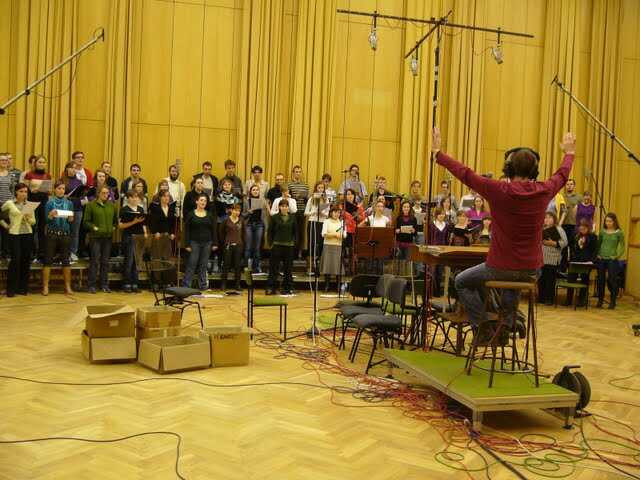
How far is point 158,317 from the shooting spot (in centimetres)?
558

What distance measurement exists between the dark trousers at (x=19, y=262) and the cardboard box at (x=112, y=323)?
3698 millimetres

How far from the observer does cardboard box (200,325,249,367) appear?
5324mm

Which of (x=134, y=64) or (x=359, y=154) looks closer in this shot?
(x=134, y=64)

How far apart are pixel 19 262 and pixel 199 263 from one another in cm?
246

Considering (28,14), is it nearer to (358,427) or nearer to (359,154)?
(359,154)

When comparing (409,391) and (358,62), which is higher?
(358,62)

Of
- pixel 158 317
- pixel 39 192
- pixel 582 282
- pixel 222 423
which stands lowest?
pixel 222 423

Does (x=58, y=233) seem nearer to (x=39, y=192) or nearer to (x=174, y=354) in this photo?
(x=39, y=192)

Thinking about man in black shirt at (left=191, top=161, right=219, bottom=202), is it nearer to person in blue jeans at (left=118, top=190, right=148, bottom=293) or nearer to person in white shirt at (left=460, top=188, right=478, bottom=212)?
person in blue jeans at (left=118, top=190, right=148, bottom=293)

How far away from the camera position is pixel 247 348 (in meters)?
5.46

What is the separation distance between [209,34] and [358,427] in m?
9.50

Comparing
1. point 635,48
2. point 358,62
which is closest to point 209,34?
point 358,62

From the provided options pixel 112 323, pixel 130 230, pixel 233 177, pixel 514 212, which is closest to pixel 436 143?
pixel 514 212

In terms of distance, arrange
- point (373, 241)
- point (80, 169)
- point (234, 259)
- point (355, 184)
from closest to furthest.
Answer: point (373, 241) → point (234, 259) → point (80, 169) → point (355, 184)
